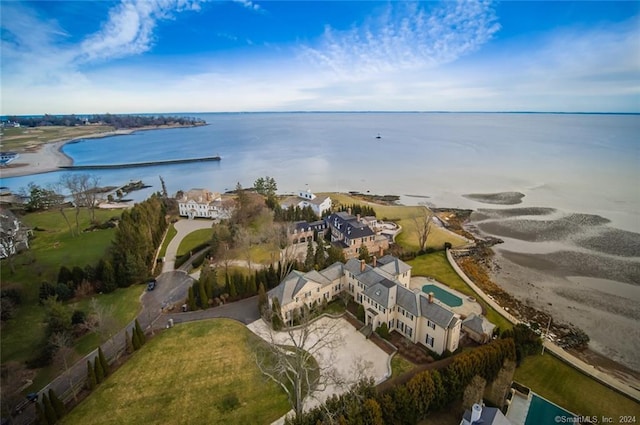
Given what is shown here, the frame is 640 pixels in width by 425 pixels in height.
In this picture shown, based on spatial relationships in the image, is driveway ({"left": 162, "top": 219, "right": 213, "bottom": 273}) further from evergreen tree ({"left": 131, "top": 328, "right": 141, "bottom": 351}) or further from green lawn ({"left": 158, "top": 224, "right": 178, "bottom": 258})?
evergreen tree ({"left": 131, "top": 328, "right": 141, "bottom": 351})

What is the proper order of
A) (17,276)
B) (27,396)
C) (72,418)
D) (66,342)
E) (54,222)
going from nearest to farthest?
(72,418)
(27,396)
(66,342)
(17,276)
(54,222)

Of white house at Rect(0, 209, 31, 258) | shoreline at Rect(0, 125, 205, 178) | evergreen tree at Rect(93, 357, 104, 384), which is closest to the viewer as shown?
evergreen tree at Rect(93, 357, 104, 384)

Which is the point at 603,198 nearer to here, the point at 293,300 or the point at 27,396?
the point at 293,300

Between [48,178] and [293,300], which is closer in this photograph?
[293,300]

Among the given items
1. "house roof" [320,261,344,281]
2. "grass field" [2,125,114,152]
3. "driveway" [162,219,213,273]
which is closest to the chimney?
"house roof" [320,261,344,281]

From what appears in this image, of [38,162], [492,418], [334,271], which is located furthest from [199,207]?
[38,162]

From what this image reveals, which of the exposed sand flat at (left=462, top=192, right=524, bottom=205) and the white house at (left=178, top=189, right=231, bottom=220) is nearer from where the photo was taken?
the white house at (left=178, top=189, right=231, bottom=220)

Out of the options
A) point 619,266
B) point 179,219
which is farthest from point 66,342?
point 619,266
